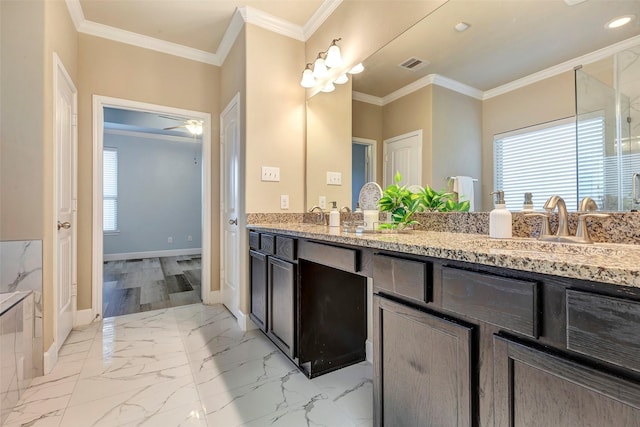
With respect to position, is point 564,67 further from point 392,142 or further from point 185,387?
point 185,387

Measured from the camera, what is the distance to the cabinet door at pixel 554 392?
1.70 feet

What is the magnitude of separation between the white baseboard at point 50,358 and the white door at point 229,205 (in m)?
1.16

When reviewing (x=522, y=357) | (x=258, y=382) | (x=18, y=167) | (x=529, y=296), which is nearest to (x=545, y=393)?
(x=522, y=357)

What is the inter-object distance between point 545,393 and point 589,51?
1.07 meters

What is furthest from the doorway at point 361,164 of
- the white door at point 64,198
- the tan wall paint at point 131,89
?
the white door at point 64,198

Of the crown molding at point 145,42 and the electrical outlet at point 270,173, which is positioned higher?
the crown molding at point 145,42

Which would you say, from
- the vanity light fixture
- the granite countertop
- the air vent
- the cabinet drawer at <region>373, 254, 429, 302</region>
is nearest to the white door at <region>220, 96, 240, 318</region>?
the vanity light fixture

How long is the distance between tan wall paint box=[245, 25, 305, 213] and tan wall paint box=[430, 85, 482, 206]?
4.13 feet

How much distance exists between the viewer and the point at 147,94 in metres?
2.75

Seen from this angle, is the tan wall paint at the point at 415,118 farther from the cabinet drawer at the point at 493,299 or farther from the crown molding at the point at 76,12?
the crown molding at the point at 76,12

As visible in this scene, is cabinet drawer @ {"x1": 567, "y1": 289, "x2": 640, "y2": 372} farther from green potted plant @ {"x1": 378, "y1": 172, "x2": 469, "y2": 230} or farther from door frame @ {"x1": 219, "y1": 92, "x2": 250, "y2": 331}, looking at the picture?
door frame @ {"x1": 219, "y1": 92, "x2": 250, "y2": 331}

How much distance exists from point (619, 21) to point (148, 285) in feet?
14.3

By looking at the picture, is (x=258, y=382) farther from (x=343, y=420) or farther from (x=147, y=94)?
(x=147, y=94)

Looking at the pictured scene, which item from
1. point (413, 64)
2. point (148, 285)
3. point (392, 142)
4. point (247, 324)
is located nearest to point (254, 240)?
point (247, 324)
